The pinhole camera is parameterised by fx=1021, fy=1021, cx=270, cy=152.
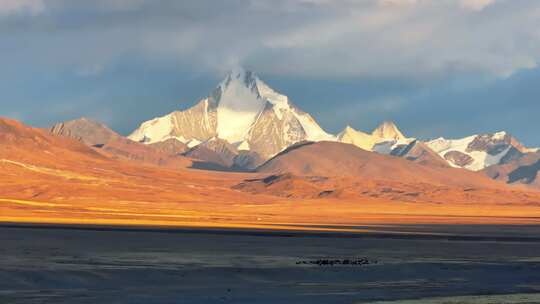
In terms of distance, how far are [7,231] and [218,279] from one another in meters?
46.8

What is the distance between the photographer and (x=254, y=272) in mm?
51438

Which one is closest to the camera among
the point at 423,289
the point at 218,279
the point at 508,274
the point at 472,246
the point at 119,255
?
the point at 423,289

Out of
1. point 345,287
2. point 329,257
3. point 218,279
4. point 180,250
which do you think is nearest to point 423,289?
point 345,287

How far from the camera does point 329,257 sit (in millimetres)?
64188

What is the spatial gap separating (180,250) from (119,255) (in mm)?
7446

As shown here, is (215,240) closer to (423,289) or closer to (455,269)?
(455,269)

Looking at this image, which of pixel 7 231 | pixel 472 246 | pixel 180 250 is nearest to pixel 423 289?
pixel 180 250

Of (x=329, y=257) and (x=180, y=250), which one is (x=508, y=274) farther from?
(x=180, y=250)

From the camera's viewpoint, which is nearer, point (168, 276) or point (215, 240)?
point (168, 276)

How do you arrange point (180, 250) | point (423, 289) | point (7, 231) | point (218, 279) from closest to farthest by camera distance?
point (423, 289) → point (218, 279) → point (180, 250) → point (7, 231)

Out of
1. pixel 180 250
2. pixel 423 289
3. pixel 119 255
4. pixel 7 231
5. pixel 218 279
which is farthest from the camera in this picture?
pixel 7 231

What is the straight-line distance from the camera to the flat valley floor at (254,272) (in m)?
40.2

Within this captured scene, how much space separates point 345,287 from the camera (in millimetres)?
44594

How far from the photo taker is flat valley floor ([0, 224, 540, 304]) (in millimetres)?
40156
